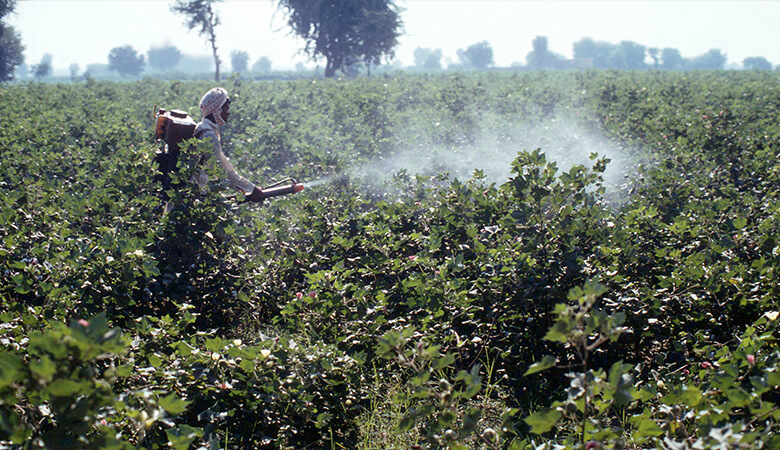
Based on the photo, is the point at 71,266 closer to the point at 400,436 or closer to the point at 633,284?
the point at 400,436

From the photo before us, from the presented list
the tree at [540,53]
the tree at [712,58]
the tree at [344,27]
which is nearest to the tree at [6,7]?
the tree at [344,27]

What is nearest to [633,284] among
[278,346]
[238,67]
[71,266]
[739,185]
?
[278,346]

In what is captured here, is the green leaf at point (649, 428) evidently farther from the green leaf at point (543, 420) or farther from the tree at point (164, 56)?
the tree at point (164, 56)

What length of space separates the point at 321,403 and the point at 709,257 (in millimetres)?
2239

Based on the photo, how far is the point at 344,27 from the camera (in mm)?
41344

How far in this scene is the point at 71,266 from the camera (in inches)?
118

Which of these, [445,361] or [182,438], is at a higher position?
[445,361]

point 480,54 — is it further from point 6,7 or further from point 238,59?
point 6,7

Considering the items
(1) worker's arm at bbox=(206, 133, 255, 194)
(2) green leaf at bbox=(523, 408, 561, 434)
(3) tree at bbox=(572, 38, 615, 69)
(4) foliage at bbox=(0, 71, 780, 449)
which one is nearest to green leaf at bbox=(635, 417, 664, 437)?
(4) foliage at bbox=(0, 71, 780, 449)

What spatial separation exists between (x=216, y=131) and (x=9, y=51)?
44.7 metres

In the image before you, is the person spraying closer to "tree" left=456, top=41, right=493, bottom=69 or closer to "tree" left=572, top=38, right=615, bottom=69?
"tree" left=456, top=41, right=493, bottom=69

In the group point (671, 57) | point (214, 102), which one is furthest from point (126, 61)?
point (671, 57)

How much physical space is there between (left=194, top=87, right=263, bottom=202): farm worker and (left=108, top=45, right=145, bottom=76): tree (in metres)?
128

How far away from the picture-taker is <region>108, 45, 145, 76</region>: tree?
11788 centimetres
